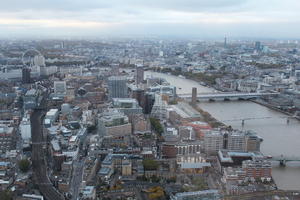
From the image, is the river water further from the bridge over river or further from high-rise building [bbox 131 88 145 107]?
high-rise building [bbox 131 88 145 107]

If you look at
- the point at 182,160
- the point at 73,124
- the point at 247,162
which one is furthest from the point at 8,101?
the point at 247,162

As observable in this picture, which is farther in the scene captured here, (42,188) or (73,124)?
(73,124)

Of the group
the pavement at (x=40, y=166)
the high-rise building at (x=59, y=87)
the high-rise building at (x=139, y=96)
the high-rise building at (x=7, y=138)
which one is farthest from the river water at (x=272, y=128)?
the high-rise building at (x=7, y=138)

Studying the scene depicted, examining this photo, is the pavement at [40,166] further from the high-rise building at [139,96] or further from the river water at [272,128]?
the river water at [272,128]

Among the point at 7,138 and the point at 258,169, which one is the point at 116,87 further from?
the point at 258,169

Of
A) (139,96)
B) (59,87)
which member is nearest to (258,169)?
(139,96)

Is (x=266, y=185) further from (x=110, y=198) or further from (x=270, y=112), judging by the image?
(x=270, y=112)

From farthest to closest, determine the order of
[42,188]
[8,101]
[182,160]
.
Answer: [8,101], [182,160], [42,188]

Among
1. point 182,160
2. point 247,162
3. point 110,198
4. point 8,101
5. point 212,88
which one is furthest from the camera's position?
point 212,88
